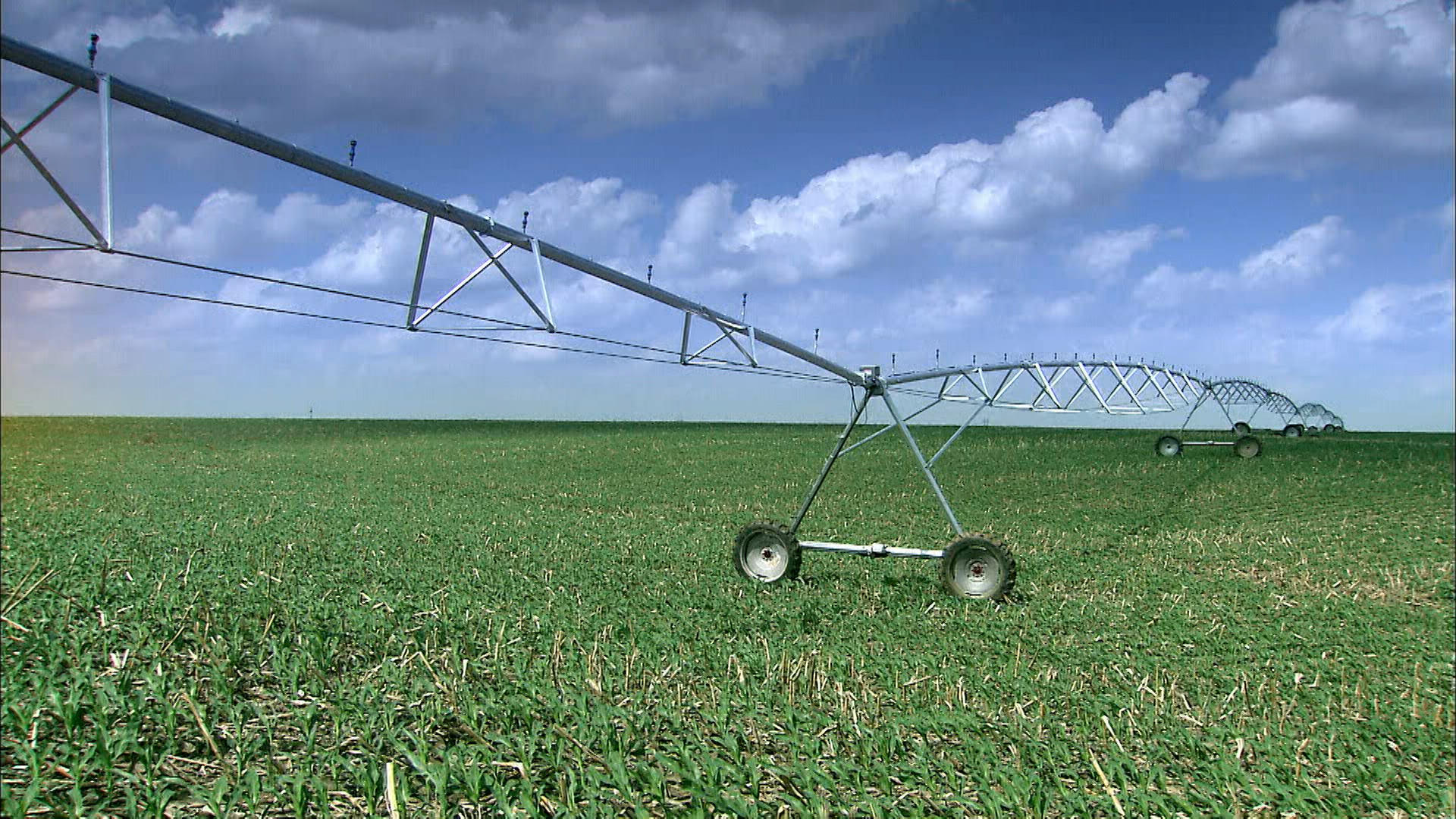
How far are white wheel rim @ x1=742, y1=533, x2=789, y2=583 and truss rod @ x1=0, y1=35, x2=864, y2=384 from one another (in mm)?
2283

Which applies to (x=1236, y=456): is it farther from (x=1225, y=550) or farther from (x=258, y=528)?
(x=258, y=528)

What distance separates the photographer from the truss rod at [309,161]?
4.77 meters

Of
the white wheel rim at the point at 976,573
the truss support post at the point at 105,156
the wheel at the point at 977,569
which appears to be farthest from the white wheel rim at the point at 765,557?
the truss support post at the point at 105,156

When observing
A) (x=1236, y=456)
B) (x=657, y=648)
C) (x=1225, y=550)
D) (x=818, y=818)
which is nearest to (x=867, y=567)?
(x=657, y=648)

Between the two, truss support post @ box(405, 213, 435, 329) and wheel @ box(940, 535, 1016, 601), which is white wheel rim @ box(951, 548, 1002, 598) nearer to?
wheel @ box(940, 535, 1016, 601)

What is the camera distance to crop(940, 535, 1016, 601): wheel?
835 cm

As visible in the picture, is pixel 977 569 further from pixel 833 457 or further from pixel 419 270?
pixel 419 270

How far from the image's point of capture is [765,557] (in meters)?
9.24

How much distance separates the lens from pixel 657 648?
6.24 metres

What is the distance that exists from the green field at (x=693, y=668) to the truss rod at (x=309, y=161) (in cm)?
295

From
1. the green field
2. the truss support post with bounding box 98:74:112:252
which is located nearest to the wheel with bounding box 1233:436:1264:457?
the green field

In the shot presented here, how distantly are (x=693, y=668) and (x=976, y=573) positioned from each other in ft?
12.4

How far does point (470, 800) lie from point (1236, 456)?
28747 mm

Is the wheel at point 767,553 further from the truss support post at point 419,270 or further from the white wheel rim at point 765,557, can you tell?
the truss support post at point 419,270
